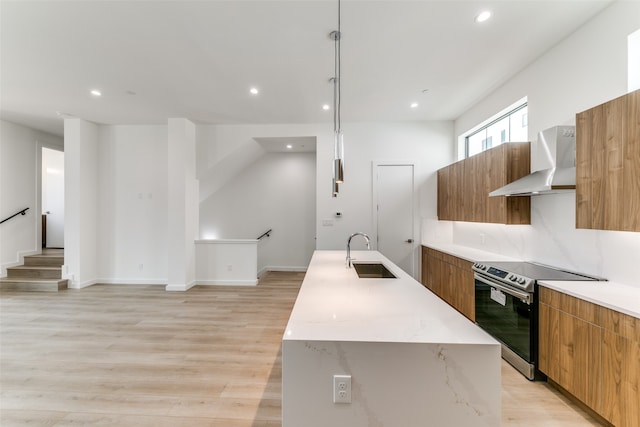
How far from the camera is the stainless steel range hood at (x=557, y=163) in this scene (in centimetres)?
213

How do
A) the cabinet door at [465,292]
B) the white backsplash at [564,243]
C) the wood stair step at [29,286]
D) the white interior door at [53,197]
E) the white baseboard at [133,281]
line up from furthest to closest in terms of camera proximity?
1. the white interior door at [53,197]
2. the white baseboard at [133,281]
3. the wood stair step at [29,286]
4. the cabinet door at [465,292]
5. the white backsplash at [564,243]

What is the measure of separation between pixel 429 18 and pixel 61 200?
954 cm

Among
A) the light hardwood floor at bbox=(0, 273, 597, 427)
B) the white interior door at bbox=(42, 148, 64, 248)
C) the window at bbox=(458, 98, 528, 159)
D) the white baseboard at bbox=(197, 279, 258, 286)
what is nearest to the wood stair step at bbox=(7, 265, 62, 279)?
the light hardwood floor at bbox=(0, 273, 597, 427)

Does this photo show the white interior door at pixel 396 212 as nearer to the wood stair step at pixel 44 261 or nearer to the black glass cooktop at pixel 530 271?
the black glass cooktop at pixel 530 271

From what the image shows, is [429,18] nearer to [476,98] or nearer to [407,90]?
[407,90]

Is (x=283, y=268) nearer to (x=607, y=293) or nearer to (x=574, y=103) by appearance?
(x=607, y=293)

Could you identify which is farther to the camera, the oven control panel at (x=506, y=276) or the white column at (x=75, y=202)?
the white column at (x=75, y=202)

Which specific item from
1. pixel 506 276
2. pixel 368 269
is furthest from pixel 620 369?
pixel 368 269

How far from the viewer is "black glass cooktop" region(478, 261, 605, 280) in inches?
85.7

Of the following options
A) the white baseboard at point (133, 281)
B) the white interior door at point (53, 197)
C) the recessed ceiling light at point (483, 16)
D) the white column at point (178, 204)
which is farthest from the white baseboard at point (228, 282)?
the white interior door at point (53, 197)

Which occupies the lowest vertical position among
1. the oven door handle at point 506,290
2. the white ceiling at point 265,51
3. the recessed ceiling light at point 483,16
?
the oven door handle at point 506,290

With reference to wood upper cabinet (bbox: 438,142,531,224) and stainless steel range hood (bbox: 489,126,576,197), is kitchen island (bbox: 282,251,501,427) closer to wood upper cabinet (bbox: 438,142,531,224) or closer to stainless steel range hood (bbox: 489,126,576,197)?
stainless steel range hood (bbox: 489,126,576,197)

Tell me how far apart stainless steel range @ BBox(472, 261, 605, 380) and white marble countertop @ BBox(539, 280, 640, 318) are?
0.49 ft

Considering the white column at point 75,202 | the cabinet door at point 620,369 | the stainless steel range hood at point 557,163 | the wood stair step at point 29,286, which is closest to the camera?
the cabinet door at point 620,369
